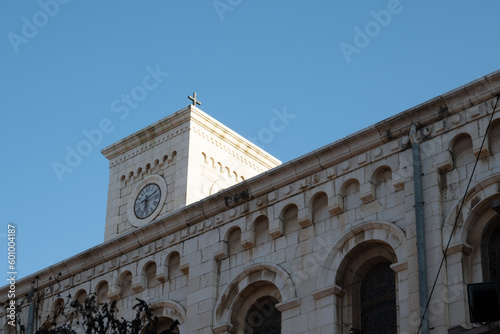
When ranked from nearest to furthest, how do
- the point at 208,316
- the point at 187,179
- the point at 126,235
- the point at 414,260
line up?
the point at 414,260 < the point at 208,316 < the point at 126,235 < the point at 187,179

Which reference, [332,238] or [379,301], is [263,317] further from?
[379,301]

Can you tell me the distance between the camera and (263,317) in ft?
89.1

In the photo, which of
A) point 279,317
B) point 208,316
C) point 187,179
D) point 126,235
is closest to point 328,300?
point 279,317

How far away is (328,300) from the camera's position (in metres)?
25.2

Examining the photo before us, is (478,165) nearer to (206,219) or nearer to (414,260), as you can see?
(414,260)

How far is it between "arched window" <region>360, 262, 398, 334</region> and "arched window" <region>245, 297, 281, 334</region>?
2353 millimetres

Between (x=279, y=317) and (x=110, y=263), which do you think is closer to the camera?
(x=279, y=317)

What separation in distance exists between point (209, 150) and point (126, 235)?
1056 centimetres

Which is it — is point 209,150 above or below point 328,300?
above

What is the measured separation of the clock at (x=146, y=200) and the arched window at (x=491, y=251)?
17.4 metres

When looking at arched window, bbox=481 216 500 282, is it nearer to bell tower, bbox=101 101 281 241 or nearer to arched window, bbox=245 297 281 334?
arched window, bbox=245 297 281 334

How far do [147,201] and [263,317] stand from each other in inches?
539

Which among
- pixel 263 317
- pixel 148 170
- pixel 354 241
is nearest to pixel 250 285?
pixel 263 317

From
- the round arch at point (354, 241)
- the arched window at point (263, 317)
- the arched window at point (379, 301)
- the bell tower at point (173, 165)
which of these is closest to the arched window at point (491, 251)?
the round arch at point (354, 241)
